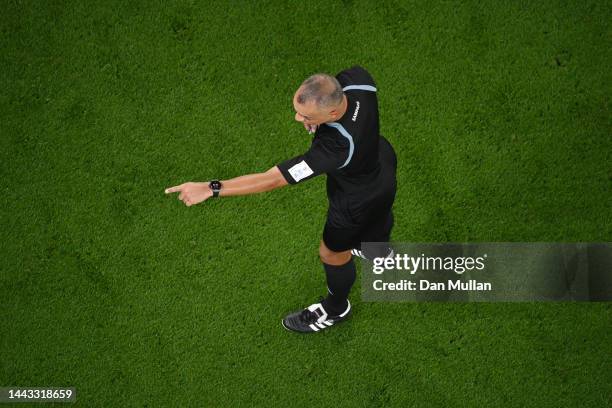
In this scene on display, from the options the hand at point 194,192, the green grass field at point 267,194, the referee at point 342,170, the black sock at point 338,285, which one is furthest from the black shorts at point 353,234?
the hand at point 194,192

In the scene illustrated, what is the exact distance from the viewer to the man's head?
13.1 ft

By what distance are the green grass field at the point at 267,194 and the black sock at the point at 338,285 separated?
0.27m

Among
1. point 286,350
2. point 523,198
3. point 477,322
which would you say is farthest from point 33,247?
point 523,198

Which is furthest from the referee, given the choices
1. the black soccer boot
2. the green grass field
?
the green grass field

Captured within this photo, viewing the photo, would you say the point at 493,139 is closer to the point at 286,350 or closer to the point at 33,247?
the point at 286,350

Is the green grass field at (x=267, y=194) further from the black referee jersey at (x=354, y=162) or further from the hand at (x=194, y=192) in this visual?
the hand at (x=194, y=192)

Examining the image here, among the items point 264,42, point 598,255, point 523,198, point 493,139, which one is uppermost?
point 264,42

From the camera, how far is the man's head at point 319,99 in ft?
13.1

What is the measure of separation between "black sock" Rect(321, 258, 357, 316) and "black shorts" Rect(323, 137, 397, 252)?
0.76 ft

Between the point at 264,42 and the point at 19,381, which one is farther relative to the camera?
the point at 264,42

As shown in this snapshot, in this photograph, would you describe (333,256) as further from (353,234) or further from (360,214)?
(360,214)

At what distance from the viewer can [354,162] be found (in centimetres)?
429

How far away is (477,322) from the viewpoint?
568 centimetres

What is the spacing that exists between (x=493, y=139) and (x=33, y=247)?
12.3ft
